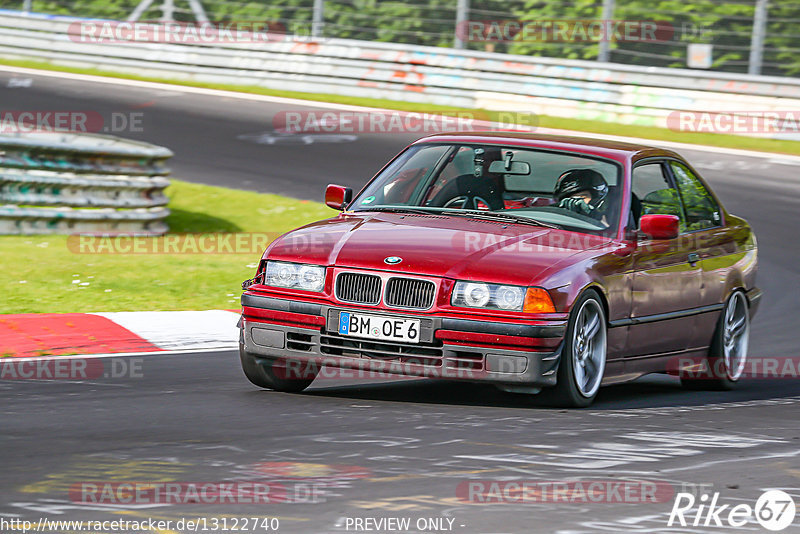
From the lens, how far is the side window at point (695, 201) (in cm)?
A: 888

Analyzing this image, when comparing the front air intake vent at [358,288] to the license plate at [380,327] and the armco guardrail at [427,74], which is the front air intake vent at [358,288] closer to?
the license plate at [380,327]

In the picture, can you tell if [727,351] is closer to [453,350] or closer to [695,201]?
[695,201]

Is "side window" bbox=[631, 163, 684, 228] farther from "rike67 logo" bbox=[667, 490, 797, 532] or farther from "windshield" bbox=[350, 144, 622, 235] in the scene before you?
"rike67 logo" bbox=[667, 490, 797, 532]

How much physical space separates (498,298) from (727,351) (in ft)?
9.02

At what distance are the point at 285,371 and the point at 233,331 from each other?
90.6 inches

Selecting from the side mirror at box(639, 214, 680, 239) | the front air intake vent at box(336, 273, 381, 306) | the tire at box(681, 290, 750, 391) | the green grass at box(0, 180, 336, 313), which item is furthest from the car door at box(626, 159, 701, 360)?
the green grass at box(0, 180, 336, 313)

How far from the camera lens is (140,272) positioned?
12.0m

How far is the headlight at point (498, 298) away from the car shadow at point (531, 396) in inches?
23.1

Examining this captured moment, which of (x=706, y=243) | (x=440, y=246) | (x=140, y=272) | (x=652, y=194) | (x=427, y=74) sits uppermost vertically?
(x=427, y=74)

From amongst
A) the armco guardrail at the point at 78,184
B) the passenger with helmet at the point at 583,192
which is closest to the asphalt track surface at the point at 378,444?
the passenger with helmet at the point at 583,192

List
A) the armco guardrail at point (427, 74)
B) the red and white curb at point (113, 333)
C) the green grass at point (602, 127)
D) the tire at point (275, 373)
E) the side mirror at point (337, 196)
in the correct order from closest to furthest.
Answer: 1. the tire at point (275, 373)
2. the side mirror at point (337, 196)
3. the red and white curb at point (113, 333)
4. the green grass at point (602, 127)
5. the armco guardrail at point (427, 74)

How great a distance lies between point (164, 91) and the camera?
Answer: 23797mm

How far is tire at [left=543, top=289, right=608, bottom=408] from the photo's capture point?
22.9 ft

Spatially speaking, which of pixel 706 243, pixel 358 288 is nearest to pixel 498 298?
pixel 358 288
